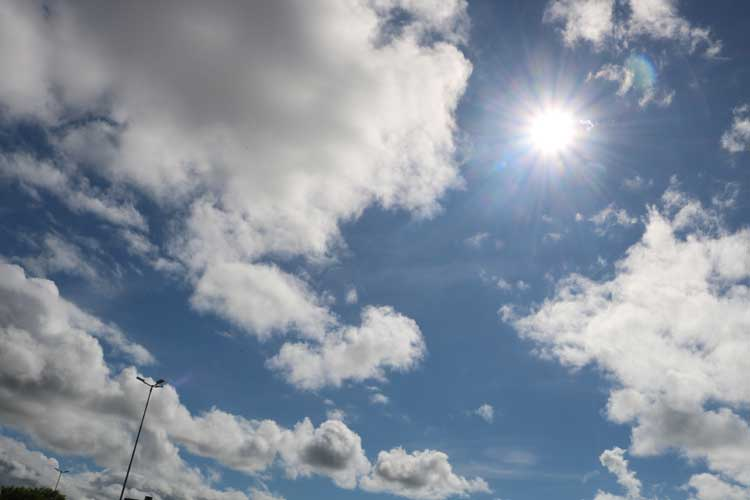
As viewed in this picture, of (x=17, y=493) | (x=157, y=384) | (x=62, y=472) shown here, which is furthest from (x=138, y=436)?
(x=62, y=472)

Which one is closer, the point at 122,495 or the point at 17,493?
the point at 122,495

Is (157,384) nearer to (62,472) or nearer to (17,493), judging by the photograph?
(17,493)

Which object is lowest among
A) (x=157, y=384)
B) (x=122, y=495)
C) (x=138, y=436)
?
(x=122, y=495)

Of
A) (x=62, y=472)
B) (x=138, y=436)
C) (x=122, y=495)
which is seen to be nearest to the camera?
(x=122, y=495)

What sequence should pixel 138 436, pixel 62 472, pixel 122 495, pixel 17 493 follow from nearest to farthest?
pixel 122 495, pixel 138 436, pixel 17 493, pixel 62 472

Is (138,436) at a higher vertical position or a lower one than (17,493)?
higher

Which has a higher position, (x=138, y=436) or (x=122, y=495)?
(x=138, y=436)

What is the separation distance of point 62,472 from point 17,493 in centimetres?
3863

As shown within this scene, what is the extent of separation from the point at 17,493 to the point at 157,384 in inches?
1484

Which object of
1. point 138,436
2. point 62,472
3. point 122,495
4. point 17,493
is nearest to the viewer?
point 122,495

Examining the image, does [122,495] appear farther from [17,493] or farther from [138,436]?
[17,493]

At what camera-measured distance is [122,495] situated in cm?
4109

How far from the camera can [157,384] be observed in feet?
158

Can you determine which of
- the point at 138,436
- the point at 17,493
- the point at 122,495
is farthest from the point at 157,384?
the point at 17,493
